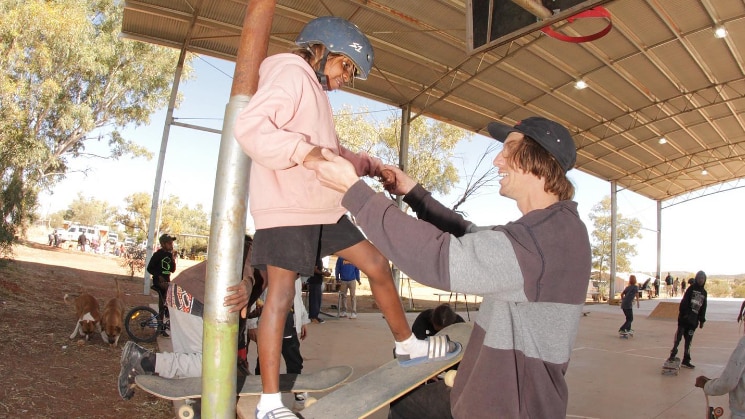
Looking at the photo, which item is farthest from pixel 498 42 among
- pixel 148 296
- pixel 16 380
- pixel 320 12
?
pixel 148 296

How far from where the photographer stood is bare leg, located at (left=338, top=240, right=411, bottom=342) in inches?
89.4

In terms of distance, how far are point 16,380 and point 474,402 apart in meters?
6.38

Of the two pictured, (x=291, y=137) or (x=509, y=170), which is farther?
(x=509, y=170)

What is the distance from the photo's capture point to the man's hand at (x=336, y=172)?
1.52 m

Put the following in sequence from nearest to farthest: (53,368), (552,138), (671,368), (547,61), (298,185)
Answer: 1. (552,138)
2. (298,185)
3. (53,368)
4. (671,368)
5. (547,61)

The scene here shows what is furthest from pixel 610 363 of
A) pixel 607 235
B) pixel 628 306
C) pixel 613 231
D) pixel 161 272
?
pixel 607 235

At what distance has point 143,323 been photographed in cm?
838

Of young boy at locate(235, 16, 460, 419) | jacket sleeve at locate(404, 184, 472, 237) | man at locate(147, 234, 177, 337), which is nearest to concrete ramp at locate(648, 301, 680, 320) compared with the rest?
man at locate(147, 234, 177, 337)

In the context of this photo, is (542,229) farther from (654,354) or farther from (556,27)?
(556,27)

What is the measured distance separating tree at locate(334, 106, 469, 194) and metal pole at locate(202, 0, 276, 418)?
85.2 ft

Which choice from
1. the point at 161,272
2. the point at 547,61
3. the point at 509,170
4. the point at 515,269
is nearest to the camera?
the point at 515,269

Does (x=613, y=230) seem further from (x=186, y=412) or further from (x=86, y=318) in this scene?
(x=186, y=412)

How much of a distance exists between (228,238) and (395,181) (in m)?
1.06

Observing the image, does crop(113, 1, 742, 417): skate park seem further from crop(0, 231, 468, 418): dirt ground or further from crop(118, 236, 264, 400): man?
crop(118, 236, 264, 400): man
